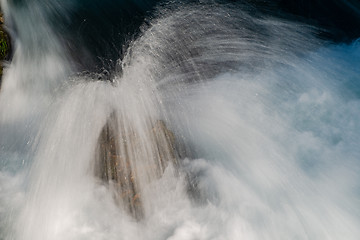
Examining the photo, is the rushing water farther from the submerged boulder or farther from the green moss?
the green moss

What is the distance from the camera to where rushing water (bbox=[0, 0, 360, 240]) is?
5.65 m

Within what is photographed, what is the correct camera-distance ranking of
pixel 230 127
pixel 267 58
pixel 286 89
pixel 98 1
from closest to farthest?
1. pixel 230 127
2. pixel 286 89
3. pixel 267 58
4. pixel 98 1

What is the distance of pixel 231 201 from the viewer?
19.1 feet

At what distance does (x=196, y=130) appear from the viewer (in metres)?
6.77

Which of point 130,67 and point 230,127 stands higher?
point 130,67

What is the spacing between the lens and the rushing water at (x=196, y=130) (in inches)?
222

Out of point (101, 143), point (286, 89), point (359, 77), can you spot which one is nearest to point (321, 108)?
point (286, 89)

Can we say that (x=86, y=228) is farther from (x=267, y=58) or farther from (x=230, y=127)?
(x=267, y=58)

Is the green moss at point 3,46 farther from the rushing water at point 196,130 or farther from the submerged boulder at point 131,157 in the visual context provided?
the submerged boulder at point 131,157

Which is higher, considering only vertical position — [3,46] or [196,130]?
[3,46]

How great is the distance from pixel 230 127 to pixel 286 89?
6.30ft

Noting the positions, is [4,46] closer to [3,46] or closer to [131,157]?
[3,46]

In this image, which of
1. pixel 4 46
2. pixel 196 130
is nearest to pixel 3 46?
pixel 4 46

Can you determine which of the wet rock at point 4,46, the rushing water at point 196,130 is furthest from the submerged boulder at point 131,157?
the wet rock at point 4,46
